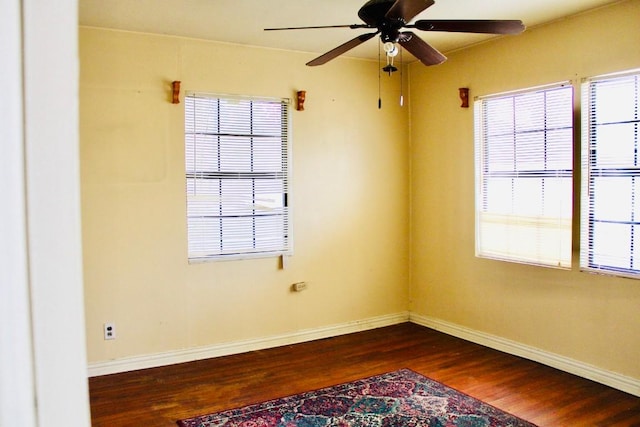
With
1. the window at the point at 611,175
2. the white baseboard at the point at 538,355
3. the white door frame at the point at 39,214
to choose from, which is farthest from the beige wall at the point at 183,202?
the white door frame at the point at 39,214

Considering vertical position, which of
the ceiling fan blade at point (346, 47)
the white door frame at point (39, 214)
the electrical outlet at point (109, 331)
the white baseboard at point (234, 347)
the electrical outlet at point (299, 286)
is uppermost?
the ceiling fan blade at point (346, 47)

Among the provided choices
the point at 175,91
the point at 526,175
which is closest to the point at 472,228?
the point at 526,175

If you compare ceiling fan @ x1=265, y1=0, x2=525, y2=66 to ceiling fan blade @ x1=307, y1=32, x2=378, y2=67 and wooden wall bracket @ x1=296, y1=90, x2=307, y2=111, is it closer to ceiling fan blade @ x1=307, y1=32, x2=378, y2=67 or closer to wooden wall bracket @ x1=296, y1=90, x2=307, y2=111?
ceiling fan blade @ x1=307, y1=32, x2=378, y2=67

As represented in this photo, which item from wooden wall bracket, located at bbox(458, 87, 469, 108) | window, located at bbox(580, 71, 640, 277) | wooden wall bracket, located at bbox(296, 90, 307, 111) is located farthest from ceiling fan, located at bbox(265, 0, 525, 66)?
wooden wall bracket, located at bbox(458, 87, 469, 108)

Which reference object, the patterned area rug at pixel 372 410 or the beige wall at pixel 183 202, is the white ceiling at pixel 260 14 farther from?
the patterned area rug at pixel 372 410

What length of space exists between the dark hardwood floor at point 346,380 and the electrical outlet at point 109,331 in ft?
0.96

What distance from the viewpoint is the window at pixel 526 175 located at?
12.6ft

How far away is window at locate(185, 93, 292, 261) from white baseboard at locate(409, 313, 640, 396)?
1747 mm

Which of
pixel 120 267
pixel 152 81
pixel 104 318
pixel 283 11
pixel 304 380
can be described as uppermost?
pixel 283 11

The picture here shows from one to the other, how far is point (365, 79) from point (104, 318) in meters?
3.20

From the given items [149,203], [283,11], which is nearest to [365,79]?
[283,11]

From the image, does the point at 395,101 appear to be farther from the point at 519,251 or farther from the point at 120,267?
the point at 120,267

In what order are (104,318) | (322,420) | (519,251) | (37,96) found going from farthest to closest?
(519,251) → (104,318) → (322,420) → (37,96)

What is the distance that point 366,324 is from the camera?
512 cm
